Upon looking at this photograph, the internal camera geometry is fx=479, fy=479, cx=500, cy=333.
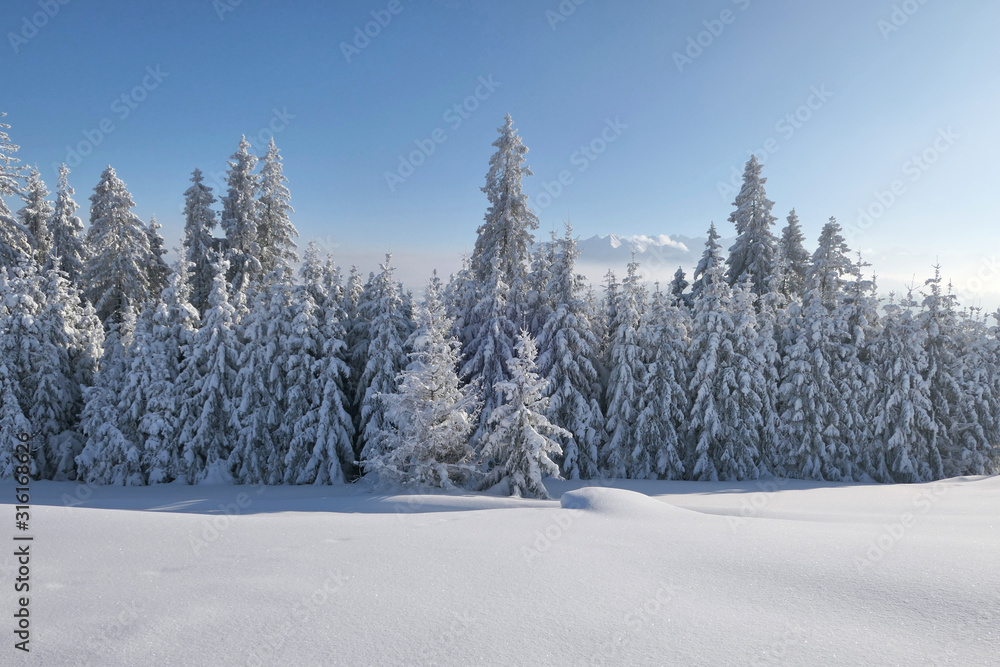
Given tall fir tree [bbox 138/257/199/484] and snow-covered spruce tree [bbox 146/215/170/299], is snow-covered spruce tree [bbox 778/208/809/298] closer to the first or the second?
tall fir tree [bbox 138/257/199/484]

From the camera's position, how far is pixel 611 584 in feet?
17.5

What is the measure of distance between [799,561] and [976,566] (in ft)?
5.70

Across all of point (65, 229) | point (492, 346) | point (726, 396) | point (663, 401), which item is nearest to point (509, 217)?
point (492, 346)

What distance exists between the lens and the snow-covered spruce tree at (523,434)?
50.6 feet

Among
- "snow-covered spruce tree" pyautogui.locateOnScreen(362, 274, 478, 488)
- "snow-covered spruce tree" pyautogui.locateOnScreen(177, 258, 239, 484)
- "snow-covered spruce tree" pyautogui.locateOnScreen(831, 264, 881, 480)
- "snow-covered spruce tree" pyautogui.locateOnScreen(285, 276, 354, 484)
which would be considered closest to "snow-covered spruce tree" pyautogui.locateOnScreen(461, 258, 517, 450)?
"snow-covered spruce tree" pyautogui.locateOnScreen(362, 274, 478, 488)

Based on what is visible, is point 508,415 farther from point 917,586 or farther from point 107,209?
point 107,209

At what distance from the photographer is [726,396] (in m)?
21.9

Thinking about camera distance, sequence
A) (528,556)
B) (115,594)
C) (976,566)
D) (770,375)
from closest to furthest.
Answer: (115,594), (976,566), (528,556), (770,375)

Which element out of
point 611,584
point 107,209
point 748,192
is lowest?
point 611,584

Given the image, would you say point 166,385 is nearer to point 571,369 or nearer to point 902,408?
point 571,369

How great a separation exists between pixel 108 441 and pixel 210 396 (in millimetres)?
4677

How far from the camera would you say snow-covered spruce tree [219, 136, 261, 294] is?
29000 millimetres

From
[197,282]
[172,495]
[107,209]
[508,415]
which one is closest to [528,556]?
[508,415]

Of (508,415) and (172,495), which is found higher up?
(508,415)
